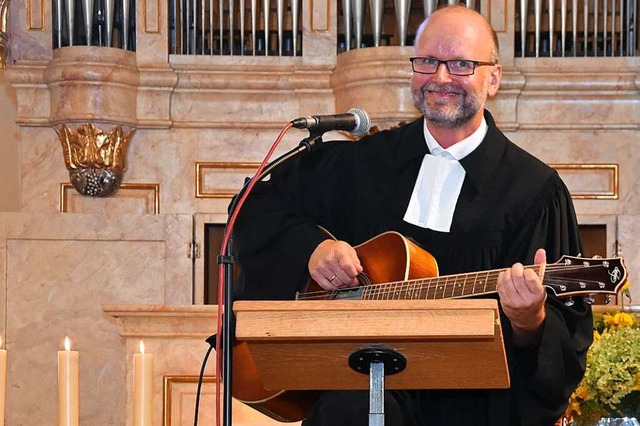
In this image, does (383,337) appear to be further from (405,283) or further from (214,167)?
(214,167)

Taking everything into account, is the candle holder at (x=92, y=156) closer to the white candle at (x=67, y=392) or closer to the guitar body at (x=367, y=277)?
the guitar body at (x=367, y=277)

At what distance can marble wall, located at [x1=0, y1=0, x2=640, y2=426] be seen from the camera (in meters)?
7.92

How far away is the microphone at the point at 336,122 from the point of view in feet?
12.2

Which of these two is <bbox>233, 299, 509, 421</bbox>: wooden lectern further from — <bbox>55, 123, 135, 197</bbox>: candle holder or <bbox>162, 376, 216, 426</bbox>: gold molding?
<bbox>55, 123, 135, 197</bbox>: candle holder

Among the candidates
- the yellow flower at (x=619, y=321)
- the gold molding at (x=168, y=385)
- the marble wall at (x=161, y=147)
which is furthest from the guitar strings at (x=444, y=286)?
the marble wall at (x=161, y=147)

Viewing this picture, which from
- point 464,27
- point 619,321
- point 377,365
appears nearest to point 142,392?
point 377,365

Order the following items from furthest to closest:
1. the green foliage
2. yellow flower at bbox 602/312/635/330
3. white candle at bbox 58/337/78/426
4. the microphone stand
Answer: yellow flower at bbox 602/312/635/330 < the green foliage < white candle at bbox 58/337/78/426 < the microphone stand

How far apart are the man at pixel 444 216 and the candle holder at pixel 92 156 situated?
11.4 feet

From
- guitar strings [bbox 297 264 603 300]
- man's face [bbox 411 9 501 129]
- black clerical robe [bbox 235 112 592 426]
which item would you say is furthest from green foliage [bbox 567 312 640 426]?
guitar strings [bbox 297 264 603 300]

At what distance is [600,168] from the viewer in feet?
27.1

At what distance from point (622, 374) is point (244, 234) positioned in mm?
1361

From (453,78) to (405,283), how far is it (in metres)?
0.81

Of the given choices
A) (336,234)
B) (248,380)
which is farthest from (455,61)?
(248,380)

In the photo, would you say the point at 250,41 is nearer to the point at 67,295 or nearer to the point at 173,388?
the point at 67,295
